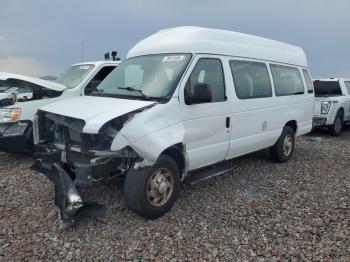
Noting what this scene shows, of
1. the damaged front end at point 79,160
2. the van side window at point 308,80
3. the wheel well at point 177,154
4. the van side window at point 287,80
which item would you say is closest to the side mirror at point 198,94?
the wheel well at point 177,154

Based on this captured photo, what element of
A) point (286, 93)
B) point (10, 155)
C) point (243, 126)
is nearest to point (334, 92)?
point (286, 93)

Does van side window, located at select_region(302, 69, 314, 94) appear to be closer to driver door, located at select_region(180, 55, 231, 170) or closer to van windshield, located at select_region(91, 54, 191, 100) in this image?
driver door, located at select_region(180, 55, 231, 170)

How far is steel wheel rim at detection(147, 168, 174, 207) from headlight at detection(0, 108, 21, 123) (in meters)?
3.48

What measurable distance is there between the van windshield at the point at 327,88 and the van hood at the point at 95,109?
30.6 ft

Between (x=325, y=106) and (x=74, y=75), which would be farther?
(x=325, y=106)

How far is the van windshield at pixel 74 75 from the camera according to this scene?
303 inches

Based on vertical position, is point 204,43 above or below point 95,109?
above

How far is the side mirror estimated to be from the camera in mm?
4430

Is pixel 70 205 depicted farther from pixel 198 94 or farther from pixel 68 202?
pixel 198 94

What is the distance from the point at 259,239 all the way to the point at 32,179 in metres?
3.81

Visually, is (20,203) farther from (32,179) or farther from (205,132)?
(205,132)

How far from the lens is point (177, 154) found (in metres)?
4.56

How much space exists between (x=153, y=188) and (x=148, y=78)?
58.7 inches

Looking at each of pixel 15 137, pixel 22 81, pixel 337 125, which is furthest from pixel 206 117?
pixel 337 125
